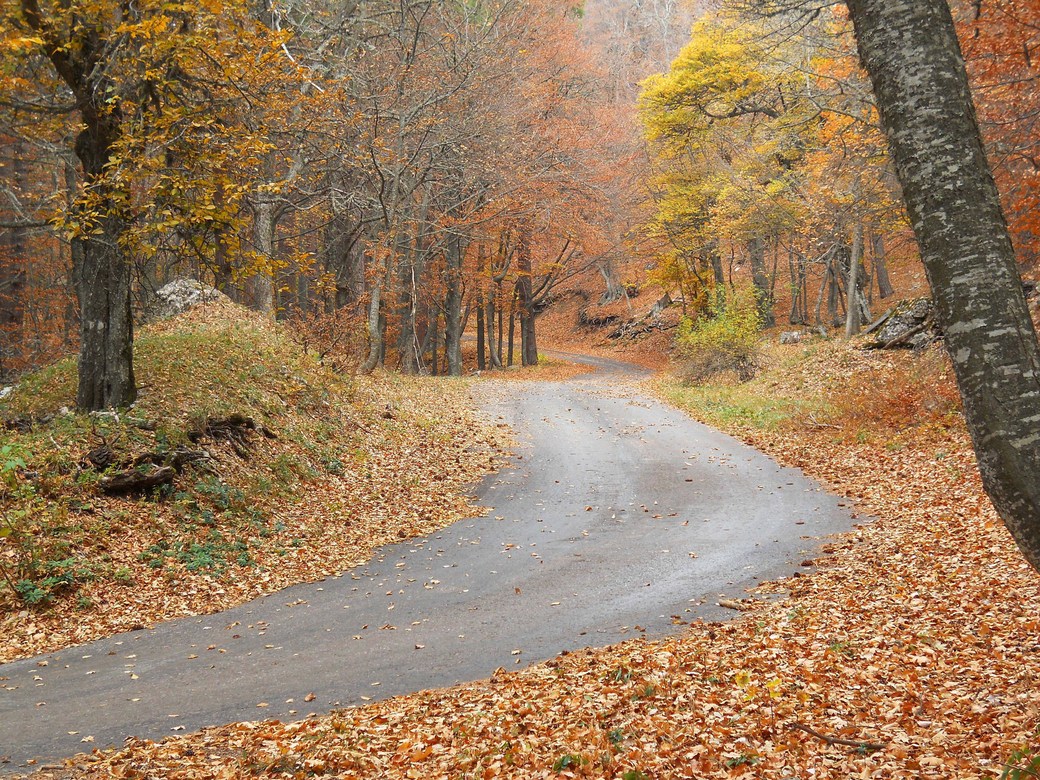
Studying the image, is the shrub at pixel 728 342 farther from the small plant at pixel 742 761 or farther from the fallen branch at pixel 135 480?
the small plant at pixel 742 761

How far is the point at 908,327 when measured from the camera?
20.1m

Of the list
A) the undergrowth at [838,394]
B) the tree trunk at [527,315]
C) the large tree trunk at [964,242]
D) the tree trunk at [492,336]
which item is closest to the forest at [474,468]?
the large tree trunk at [964,242]

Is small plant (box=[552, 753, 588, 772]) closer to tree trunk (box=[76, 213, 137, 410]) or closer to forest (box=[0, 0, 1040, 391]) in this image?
forest (box=[0, 0, 1040, 391])

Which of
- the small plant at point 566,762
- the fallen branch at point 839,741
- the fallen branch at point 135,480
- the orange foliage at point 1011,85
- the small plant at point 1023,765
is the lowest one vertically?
the small plant at point 566,762

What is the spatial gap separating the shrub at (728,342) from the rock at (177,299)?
1468 centimetres

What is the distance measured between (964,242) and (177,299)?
1904 centimetres

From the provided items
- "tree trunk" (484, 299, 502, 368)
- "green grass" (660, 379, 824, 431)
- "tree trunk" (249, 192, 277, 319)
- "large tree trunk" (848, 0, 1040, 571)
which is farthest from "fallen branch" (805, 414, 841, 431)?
"tree trunk" (484, 299, 502, 368)

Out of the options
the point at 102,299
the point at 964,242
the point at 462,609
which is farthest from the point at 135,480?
the point at 964,242

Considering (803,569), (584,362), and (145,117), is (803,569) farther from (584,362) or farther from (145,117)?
(584,362)

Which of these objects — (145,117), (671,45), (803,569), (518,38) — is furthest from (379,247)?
(671,45)

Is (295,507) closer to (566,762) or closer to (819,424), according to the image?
(566,762)

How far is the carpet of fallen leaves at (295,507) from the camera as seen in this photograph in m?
8.22

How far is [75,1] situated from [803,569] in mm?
11547

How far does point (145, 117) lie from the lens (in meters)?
10.3
